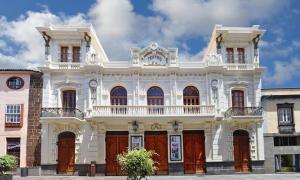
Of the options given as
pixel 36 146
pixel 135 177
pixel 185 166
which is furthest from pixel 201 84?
pixel 135 177

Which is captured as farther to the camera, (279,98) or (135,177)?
(279,98)

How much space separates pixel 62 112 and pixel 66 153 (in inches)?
120

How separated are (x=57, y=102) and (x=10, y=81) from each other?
4.01 m

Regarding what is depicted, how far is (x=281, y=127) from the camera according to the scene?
3206 cm

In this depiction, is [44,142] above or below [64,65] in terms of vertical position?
below

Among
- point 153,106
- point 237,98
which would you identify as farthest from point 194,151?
point 237,98

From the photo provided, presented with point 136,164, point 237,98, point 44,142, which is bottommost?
point 136,164

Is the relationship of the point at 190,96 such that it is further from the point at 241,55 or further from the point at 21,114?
the point at 21,114

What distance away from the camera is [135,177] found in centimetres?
1673

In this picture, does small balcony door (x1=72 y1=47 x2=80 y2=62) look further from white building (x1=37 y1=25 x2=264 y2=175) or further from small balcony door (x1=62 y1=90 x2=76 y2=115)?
small balcony door (x1=62 y1=90 x2=76 y2=115)

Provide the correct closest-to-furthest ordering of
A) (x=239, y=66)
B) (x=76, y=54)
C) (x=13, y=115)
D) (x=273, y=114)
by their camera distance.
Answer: (x=13, y=115)
(x=76, y=54)
(x=239, y=66)
(x=273, y=114)

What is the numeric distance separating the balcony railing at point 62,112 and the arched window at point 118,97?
8.75 feet

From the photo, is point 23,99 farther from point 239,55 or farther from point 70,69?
point 239,55

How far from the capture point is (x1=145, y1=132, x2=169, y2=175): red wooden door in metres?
30.7
